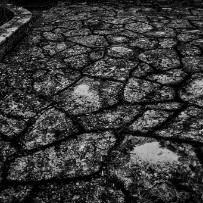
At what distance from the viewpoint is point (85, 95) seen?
1900 millimetres

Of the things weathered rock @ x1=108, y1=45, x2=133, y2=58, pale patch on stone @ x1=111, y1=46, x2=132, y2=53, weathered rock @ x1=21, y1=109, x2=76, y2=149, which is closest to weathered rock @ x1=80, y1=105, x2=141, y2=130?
weathered rock @ x1=21, y1=109, x2=76, y2=149

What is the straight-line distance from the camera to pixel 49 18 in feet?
13.0

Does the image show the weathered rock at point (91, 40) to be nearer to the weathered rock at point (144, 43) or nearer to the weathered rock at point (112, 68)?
the weathered rock at point (144, 43)

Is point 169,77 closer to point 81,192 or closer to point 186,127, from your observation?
point 186,127

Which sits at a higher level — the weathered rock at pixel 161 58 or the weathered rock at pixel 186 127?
the weathered rock at pixel 186 127

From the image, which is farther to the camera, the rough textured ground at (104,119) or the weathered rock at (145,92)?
the weathered rock at (145,92)

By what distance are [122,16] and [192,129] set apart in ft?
8.92

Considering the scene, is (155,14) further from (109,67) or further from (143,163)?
(143,163)

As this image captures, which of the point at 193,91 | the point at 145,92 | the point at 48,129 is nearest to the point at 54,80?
the point at 48,129

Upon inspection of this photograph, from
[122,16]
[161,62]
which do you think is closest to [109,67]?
[161,62]

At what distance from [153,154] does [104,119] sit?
42 centimetres

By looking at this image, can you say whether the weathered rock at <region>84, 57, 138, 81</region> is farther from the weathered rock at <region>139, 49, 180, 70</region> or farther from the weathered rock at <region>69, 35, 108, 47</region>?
the weathered rock at <region>69, 35, 108, 47</region>

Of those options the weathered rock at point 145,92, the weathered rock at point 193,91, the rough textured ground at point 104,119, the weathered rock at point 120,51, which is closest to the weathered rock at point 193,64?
the rough textured ground at point 104,119

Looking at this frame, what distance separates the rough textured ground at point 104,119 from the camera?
1.20 metres
